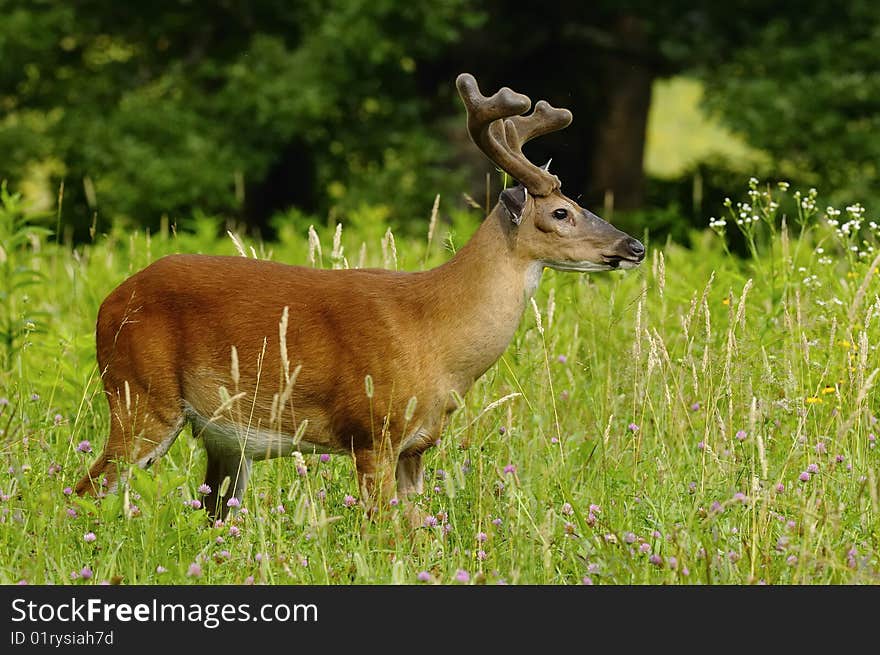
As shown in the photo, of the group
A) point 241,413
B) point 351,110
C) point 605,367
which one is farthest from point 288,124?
point 241,413

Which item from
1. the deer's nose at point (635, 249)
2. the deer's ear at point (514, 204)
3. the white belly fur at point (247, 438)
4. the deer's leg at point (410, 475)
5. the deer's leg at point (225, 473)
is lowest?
the deer's leg at point (225, 473)

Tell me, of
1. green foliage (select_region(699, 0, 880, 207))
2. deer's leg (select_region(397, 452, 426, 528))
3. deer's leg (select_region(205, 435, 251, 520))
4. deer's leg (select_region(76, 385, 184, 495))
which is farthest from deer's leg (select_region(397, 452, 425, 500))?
green foliage (select_region(699, 0, 880, 207))

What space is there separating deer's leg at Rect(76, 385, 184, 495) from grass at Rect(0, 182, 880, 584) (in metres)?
0.12

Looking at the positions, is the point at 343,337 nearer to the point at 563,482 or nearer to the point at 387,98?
the point at 563,482

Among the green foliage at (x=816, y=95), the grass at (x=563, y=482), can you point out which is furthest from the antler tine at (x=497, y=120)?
the green foliage at (x=816, y=95)

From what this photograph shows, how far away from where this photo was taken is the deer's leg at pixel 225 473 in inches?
216

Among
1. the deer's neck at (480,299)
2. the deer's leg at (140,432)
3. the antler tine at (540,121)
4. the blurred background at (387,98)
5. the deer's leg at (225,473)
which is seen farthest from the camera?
the blurred background at (387,98)

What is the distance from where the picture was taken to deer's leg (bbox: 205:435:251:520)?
216 inches

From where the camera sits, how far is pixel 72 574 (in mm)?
4508

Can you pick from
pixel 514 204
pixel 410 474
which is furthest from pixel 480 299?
pixel 410 474

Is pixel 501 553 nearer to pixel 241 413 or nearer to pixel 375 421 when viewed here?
pixel 375 421

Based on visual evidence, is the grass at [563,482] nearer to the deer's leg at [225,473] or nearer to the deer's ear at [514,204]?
the deer's leg at [225,473]

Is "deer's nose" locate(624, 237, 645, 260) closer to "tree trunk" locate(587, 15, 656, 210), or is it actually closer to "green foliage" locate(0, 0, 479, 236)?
"green foliage" locate(0, 0, 479, 236)
